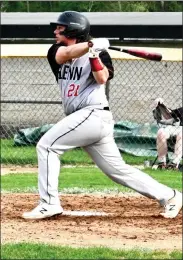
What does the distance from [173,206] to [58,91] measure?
9803 millimetres

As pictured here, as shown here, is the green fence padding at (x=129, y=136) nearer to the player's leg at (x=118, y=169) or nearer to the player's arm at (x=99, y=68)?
the player's leg at (x=118, y=169)

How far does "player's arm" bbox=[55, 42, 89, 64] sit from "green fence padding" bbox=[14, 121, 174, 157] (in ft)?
26.6

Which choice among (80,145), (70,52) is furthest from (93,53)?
(80,145)

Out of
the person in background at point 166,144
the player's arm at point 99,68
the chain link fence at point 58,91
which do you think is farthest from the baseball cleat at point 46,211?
the chain link fence at point 58,91

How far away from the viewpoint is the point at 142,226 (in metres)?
7.75

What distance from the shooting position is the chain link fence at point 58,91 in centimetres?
1703

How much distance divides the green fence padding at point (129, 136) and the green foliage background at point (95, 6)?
3.36 meters

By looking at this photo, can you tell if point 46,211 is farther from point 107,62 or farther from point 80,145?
point 107,62

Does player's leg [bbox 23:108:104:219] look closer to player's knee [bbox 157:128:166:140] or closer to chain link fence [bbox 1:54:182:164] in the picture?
player's knee [bbox 157:128:166:140]

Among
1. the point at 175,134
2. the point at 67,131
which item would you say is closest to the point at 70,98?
the point at 67,131

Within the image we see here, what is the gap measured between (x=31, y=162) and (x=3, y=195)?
14.9ft

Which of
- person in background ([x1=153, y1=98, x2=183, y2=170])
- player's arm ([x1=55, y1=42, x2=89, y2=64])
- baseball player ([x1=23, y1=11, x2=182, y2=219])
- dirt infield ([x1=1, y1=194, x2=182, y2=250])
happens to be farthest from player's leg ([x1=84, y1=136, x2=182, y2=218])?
person in background ([x1=153, y1=98, x2=183, y2=170])

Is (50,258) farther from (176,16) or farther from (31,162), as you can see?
(176,16)

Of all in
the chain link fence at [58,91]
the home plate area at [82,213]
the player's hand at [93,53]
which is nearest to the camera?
the player's hand at [93,53]
